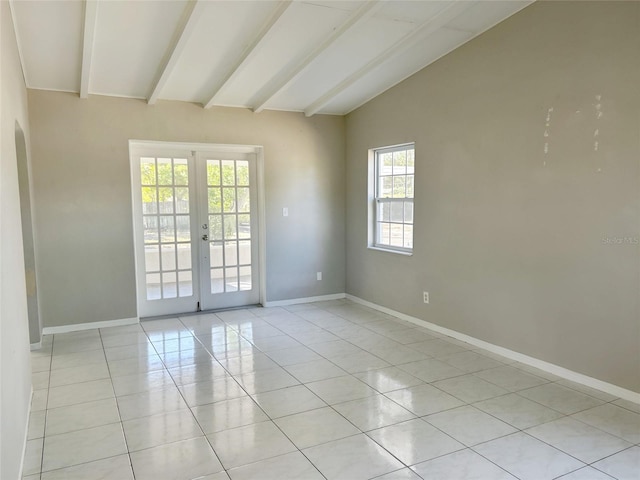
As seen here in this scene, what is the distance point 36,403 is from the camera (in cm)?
311

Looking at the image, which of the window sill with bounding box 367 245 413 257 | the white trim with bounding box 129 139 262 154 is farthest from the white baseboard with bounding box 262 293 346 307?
the white trim with bounding box 129 139 262 154

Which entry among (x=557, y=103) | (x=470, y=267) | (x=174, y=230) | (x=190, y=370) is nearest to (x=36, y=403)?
(x=190, y=370)

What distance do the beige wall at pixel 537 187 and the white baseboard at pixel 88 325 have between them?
319 cm

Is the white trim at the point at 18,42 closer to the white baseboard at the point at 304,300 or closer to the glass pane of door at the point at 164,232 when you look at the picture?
the glass pane of door at the point at 164,232

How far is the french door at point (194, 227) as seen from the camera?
523cm

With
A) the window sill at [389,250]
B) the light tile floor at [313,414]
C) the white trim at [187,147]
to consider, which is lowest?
the light tile floor at [313,414]

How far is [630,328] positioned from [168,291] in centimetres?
461

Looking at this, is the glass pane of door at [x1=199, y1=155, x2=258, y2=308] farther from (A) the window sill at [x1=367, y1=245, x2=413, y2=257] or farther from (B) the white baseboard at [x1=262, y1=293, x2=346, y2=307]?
(A) the window sill at [x1=367, y1=245, x2=413, y2=257]

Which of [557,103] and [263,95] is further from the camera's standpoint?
[263,95]

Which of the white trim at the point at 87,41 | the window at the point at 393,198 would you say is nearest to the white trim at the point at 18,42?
the white trim at the point at 87,41

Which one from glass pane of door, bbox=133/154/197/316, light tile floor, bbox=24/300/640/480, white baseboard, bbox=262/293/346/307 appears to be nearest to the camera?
light tile floor, bbox=24/300/640/480

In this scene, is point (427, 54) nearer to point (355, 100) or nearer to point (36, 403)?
point (355, 100)

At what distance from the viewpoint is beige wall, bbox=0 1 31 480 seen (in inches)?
78.4

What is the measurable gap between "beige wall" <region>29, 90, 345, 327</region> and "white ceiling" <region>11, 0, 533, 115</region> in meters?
0.25
